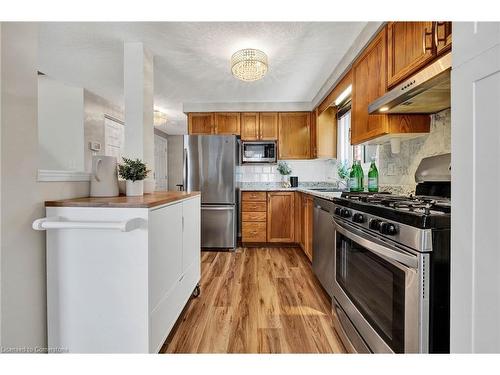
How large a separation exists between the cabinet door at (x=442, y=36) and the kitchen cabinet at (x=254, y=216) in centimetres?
281

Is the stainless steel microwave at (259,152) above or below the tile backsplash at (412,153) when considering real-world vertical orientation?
above

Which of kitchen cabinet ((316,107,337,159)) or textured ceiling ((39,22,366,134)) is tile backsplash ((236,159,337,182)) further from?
textured ceiling ((39,22,366,134))

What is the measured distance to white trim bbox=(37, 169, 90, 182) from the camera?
119 centimetres

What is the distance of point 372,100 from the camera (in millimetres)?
1982

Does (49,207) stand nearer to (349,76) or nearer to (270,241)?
(349,76)

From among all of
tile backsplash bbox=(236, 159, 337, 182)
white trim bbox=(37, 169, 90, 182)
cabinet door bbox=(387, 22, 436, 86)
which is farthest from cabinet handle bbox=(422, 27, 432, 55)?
tile backsplash bbox=(236, 159, 337, 182)

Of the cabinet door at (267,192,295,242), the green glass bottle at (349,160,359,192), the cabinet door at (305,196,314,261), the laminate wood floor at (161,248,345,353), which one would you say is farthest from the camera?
the cabinet door at (267,192,295,242)

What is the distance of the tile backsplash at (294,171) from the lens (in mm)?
4410

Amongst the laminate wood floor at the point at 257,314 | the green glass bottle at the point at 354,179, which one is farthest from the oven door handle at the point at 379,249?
the green glass bottle at the point at 354,179

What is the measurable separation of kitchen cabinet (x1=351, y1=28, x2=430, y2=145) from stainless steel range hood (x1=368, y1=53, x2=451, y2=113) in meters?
0.09

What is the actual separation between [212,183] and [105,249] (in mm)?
2546

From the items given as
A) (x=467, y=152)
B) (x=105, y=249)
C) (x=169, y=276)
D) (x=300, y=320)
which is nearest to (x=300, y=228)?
(x=300, y=320)

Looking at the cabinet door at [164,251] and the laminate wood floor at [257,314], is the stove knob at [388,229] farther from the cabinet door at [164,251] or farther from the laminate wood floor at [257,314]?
the cabinet door at [164,251]

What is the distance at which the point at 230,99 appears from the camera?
13.1ft
